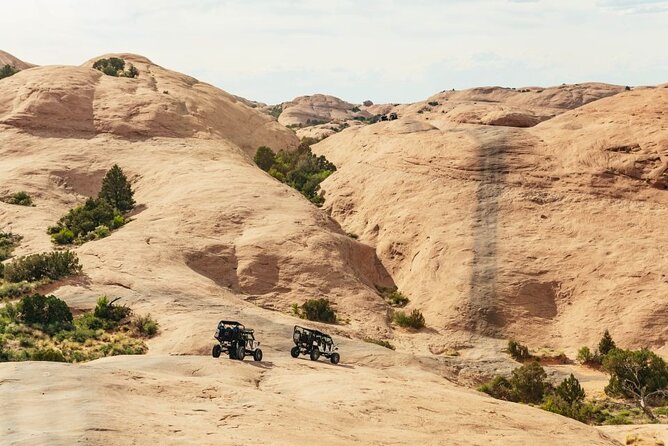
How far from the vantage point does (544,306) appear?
4612 centimetres

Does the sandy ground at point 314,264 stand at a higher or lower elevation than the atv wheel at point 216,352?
higher

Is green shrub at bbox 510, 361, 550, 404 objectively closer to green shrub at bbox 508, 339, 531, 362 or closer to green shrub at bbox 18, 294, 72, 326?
green shrub at bbox 508, 339, 531, 362

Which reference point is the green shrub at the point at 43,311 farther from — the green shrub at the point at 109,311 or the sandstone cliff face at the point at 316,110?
the sandstone cliff face at the point at 316,110

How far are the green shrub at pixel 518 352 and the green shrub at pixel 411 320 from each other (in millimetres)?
4988

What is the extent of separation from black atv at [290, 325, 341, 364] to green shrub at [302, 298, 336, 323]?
368 inches

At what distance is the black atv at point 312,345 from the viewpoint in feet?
103

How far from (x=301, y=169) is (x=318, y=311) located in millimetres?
30605

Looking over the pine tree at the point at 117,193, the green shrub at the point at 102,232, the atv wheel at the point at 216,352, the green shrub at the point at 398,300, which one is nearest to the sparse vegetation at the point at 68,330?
the atv wheel at the point at 216,352

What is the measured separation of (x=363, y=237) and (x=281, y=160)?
22.3 meters

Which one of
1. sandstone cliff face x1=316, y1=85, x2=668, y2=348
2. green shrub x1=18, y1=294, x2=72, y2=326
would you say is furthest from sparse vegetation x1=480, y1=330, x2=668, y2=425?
green shrub x1=18, y1=294, x2=72, y2=326

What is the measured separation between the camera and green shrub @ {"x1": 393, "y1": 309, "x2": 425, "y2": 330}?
44375mm

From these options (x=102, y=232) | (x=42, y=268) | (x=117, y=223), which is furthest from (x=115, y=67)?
(x=42, y=268)

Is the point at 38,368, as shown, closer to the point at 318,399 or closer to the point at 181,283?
the point at 318,399

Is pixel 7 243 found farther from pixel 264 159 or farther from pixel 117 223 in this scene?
pixel 264 159
